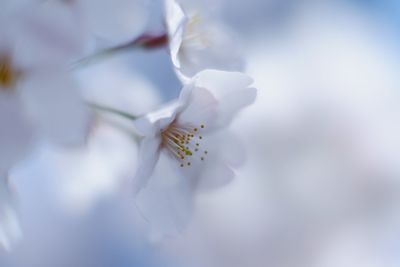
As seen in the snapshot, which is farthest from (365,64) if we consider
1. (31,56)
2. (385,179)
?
(31,56)

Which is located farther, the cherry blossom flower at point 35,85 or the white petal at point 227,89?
the white petal at point 227,89

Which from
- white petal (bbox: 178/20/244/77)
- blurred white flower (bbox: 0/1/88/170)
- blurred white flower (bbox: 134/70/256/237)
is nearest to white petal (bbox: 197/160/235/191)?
blurred white flower (bbox: 134/70/256/237)

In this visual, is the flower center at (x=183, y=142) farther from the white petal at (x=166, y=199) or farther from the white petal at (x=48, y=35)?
the white petal at (x=48, y=35)

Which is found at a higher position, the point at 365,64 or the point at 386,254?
the point at 365,64

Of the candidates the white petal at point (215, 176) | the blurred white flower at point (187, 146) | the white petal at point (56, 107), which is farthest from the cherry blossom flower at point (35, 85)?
the white petal at point (215, 176)

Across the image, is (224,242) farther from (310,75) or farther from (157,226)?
(157,226)

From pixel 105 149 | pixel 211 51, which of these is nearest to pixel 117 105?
pixel 105 149

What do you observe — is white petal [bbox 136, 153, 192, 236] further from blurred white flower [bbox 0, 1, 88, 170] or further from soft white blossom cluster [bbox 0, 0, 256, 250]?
blurred white flower [bbox 0, 1, 88, 170]
